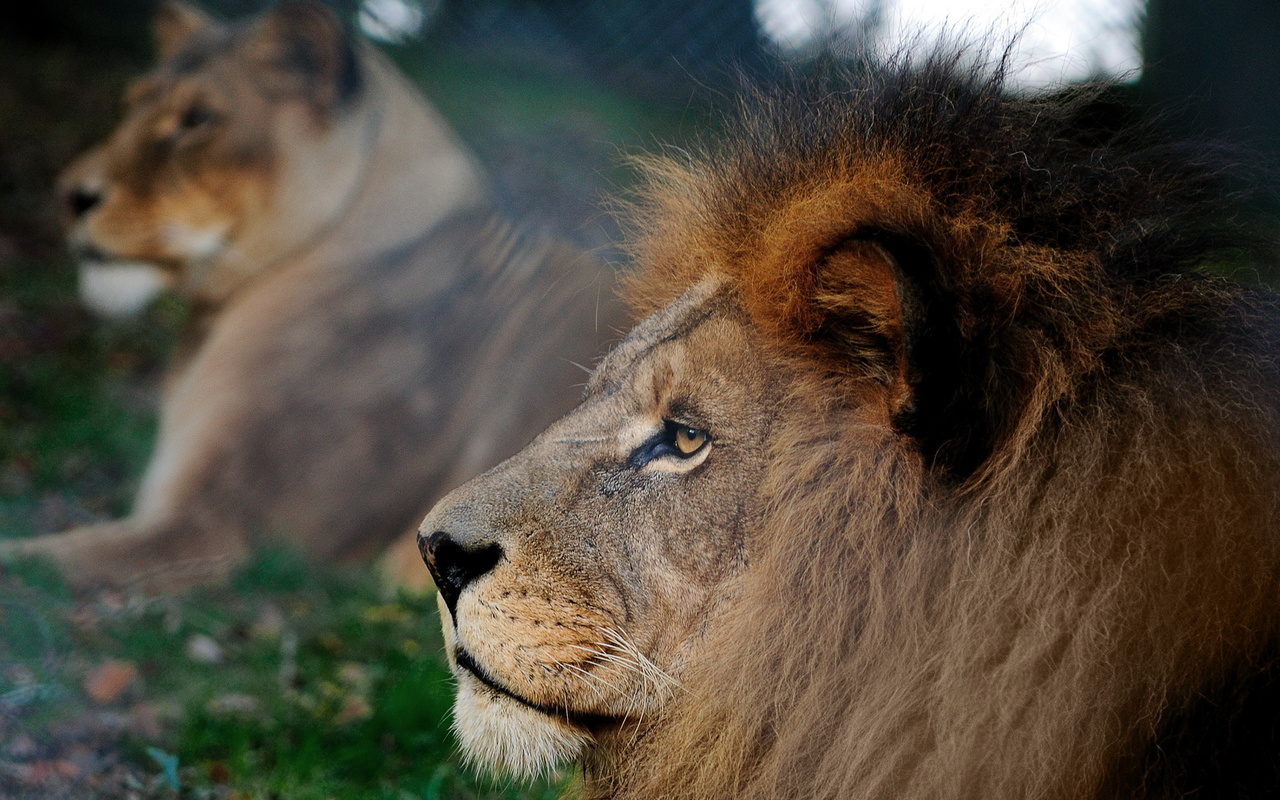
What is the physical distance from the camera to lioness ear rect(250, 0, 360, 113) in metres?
4.39

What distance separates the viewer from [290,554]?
406 cm

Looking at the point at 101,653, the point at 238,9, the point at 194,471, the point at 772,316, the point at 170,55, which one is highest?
the point at 238,9

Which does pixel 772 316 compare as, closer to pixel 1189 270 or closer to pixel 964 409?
pixel 964 409

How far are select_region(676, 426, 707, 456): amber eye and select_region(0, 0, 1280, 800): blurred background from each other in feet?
2.49

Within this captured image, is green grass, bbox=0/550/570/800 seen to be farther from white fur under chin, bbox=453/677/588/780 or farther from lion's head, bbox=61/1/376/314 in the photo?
lion's head, bbox=61/1/376/314

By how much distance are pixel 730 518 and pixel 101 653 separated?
85.9 inches

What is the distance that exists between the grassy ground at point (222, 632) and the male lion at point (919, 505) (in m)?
0.92

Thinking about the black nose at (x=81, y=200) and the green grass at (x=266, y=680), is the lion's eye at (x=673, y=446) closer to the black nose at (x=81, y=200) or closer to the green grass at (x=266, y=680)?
the green grass at (x=266, y=680)

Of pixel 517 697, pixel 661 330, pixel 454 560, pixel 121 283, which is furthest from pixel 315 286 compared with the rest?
pixel 517 697

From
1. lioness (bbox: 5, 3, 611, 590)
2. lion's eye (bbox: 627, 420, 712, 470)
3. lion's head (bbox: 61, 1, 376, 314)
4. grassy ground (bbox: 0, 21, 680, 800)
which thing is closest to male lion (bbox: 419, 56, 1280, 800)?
lion's eye (bbox: 627, 420, 712, 470)

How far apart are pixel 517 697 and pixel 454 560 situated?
229mm

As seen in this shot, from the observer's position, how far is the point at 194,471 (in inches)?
157

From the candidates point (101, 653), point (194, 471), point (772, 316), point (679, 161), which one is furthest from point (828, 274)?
point (194, 471)

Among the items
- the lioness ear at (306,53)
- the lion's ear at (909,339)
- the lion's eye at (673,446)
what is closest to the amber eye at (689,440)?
the lion's eye at (673,446)
